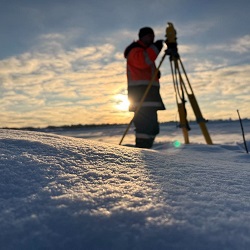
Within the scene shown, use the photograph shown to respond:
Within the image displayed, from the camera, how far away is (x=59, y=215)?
71cm

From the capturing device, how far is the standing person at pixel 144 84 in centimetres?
342

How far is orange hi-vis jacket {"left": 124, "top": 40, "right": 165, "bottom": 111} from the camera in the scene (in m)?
3.49

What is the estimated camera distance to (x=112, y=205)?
0.76 m

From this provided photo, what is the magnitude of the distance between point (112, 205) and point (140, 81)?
2993 mm

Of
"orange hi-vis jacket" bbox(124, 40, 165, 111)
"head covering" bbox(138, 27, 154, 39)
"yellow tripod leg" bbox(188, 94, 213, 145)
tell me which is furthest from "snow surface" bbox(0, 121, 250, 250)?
"yellow tripod leg" bbox(188, 94, 213, 145)

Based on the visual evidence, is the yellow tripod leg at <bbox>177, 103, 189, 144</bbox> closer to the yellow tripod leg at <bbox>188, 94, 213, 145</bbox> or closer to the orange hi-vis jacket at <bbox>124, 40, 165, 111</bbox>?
the yellow tripod leg at <bbox>188, 94, 213, 145</bbox>

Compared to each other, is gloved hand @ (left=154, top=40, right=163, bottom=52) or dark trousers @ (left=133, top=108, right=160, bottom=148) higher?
gloved hand @ (left=154, top=40, right=163, bottom=52)

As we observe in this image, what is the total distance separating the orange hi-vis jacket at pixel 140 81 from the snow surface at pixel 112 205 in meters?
2.47

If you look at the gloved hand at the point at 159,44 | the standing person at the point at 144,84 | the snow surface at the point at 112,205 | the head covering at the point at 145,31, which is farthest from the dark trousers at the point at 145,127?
the snow surface at the point at 112,205

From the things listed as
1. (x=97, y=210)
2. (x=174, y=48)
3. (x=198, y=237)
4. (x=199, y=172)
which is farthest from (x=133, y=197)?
(x=174, y=48)

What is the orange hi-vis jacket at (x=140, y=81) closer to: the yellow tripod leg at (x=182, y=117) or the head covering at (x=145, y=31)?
the head covering at (x=145, y=31)

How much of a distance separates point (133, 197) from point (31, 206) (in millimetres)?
276

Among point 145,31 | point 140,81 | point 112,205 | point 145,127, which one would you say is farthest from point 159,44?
point 112,205

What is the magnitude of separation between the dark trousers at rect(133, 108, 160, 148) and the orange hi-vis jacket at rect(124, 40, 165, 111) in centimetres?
9
